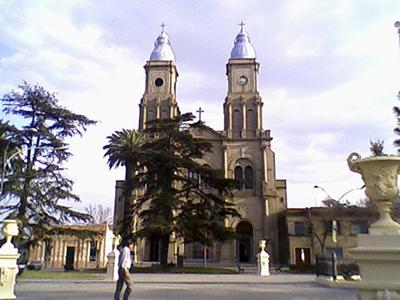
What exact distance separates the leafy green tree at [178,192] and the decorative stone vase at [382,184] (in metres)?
26.7

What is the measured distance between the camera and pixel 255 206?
49.3 meters

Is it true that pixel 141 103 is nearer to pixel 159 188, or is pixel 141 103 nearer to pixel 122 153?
pixel 122 153

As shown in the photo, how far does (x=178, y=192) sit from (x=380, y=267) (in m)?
30.7

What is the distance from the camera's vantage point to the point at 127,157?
36625 mm

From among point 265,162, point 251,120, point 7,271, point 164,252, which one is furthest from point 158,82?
point 7,271

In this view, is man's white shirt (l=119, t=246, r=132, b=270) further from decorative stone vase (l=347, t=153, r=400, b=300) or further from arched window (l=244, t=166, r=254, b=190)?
arched window (l=244, t=166, r=254, b=190)

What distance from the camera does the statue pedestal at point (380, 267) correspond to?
16.8 ft

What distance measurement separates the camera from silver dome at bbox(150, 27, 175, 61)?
58.7m

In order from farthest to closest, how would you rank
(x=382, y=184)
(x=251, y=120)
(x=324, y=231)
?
(x=251, y=120) → (x=324, y=231) → (x=382, y=184)

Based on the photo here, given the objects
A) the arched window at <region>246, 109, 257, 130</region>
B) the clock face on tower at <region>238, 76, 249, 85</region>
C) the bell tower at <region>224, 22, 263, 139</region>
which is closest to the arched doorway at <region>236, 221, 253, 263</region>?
the bell tower at <region>224, 22, 263, 139</region>

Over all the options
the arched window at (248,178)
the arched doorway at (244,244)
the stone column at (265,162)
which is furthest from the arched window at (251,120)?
the arched doorway at (244,244)

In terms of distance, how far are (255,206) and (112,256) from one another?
28.6 m

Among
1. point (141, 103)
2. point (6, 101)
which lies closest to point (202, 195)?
point (6, 101)

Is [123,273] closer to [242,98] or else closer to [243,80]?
[242,98]
